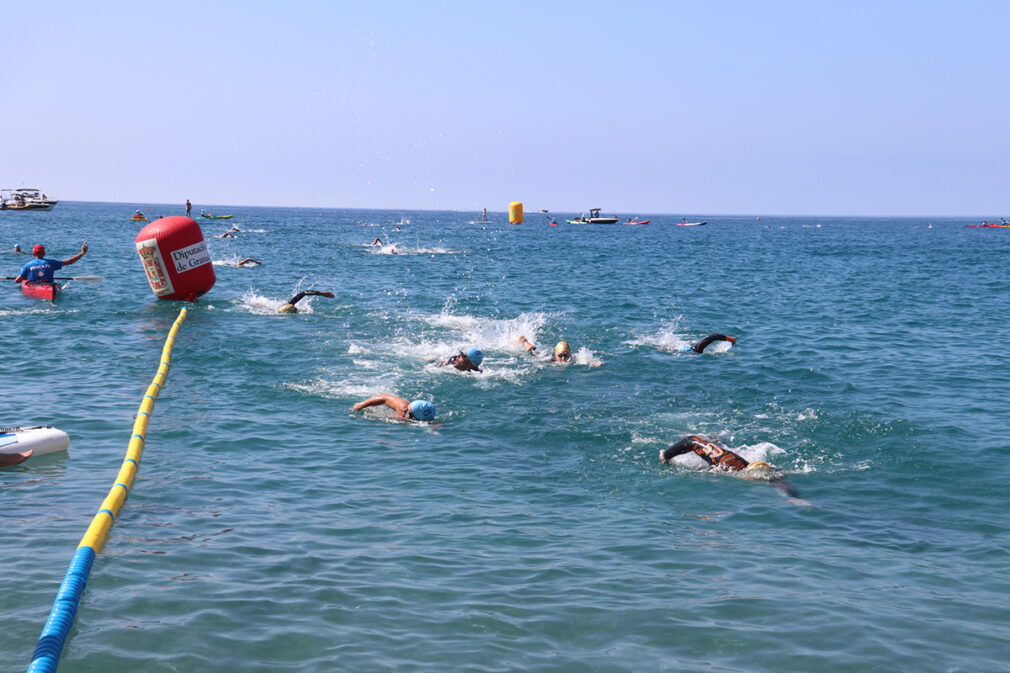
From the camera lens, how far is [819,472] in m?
12.5

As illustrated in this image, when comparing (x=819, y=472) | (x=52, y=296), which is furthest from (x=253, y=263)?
(x=819, y=472)

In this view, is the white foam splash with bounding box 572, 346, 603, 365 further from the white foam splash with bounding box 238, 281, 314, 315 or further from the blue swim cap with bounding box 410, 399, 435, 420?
the white foam splash with bounding box 238, 281, 314, 315

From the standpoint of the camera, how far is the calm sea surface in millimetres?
7211

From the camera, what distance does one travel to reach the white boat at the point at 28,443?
11.1 metres

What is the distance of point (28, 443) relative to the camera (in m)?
11.2

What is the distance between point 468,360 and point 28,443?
8931 mm

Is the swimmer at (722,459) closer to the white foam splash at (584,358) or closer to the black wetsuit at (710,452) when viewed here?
the black wetsuit at (710,452)

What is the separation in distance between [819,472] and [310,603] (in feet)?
27.0

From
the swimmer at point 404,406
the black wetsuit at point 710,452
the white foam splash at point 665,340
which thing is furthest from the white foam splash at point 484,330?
the black wetsuit at point 710,452

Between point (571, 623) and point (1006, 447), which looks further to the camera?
point (1006, 447)

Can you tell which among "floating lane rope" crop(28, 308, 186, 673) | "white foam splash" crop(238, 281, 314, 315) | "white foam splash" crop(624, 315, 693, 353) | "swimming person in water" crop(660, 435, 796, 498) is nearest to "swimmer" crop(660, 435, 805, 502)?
"swimming person in water" crop(660, 435, 796, 498)

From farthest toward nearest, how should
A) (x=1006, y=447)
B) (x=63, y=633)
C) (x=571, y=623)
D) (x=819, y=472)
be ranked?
(x=1006, y=447) < (x=819, y=472) < (x=571, y=623) < (x=63, y=633)

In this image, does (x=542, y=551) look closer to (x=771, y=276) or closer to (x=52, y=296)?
(x=52, y=296)

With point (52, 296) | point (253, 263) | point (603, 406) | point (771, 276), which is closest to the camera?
point (603, 406)
